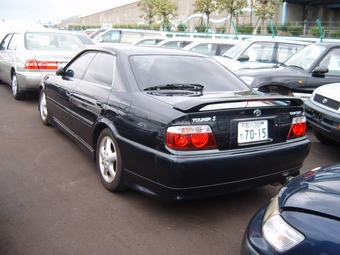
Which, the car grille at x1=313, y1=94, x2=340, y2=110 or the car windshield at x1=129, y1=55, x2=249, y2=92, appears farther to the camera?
the car grille at x1=313, y1=94, x2=340, y2=110

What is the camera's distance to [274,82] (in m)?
6.70

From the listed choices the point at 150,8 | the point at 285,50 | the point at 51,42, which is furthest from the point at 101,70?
the point at 150,8

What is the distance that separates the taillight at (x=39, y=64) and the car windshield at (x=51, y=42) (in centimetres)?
58

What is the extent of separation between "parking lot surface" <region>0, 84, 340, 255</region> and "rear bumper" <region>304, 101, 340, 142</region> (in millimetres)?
653

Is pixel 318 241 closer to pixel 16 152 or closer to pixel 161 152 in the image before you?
pixel 161 152

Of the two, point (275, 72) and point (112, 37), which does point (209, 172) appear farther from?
point (112, 37)

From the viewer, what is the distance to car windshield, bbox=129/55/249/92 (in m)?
3.82

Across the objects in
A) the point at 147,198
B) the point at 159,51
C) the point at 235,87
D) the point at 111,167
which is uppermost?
the point at 159,51

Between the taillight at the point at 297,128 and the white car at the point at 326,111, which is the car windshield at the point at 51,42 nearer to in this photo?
the white car at the point at 326,111

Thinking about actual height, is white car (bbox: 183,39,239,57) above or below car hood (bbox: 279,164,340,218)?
above

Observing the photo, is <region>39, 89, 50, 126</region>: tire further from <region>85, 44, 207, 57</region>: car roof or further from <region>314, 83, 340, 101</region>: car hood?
<region>314, 83, 340, 101</region>: car hood

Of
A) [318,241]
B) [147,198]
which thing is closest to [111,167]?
[147,198]

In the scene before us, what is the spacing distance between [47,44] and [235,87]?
5.81m

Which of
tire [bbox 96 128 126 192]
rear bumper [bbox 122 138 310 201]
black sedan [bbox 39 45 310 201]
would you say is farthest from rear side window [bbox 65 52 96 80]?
rear bumper [bbox 122 138 310 201]
